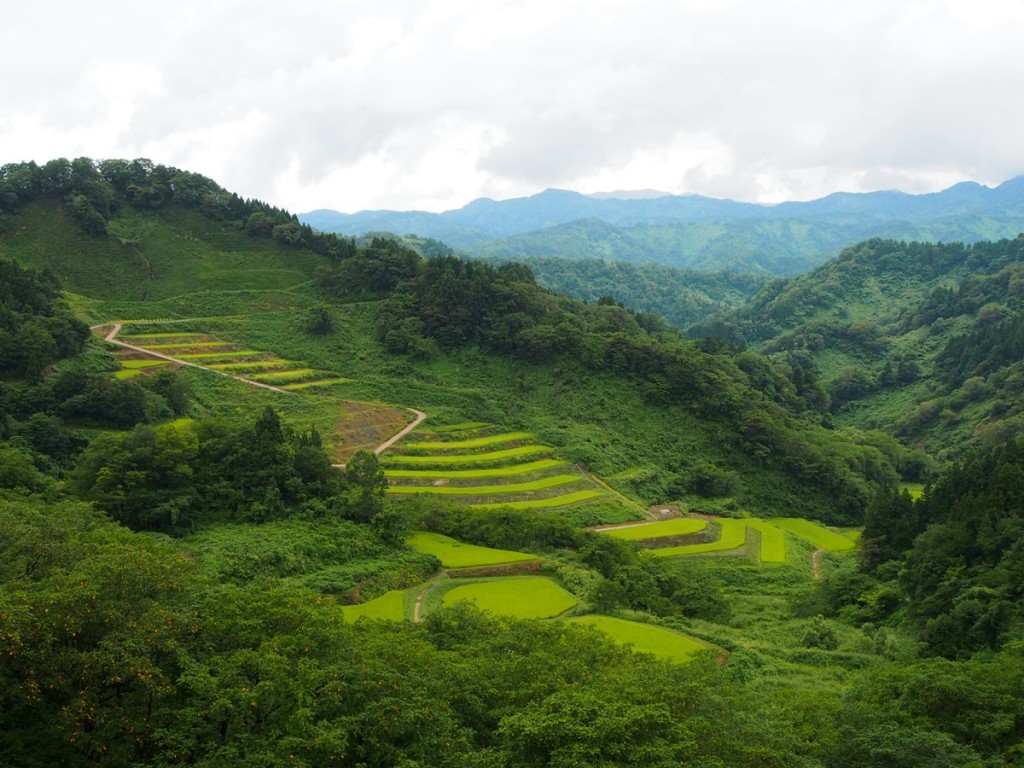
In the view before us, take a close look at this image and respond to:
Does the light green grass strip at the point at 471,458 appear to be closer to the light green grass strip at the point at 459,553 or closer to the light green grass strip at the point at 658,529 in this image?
the light green grass strip at the point at 658,529

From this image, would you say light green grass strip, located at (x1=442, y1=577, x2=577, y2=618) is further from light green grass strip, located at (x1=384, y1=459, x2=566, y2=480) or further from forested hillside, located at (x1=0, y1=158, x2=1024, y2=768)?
light green grass strip, located at (x1=384, y1=459, x2=566, y2=480)

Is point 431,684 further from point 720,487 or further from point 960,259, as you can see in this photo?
point 960,259

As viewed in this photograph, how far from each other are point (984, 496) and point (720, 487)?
19.9m

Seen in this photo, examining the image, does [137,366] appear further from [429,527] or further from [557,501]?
[557,501]

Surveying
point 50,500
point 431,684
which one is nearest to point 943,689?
point 431,684

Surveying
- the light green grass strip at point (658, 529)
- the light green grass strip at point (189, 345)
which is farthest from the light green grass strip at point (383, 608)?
the light green grass strip at point (189, 345)

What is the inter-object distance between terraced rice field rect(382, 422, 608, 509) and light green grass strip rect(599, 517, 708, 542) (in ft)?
9.86

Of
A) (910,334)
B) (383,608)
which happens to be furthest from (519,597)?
(910,334)

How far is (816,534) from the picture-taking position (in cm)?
4356

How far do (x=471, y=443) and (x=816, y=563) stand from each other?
20004 millimetres

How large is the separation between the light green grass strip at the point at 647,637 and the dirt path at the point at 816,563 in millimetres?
16577

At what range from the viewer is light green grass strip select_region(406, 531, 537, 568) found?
28.6 meters

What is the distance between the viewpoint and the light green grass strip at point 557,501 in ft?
122

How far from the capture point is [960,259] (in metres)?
119
